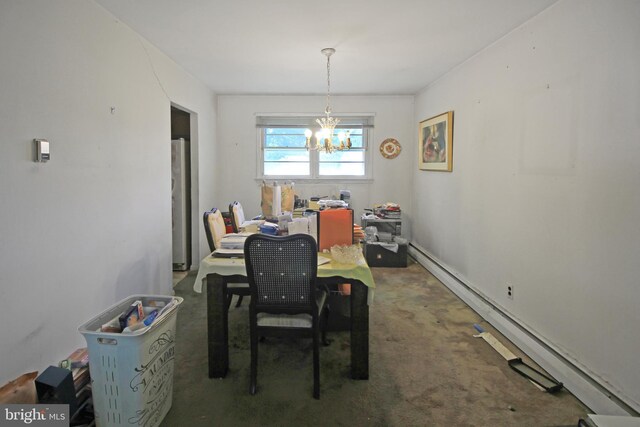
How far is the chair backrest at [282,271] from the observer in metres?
2.12

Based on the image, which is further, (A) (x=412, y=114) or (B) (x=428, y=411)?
(A) (x=412, y=114)

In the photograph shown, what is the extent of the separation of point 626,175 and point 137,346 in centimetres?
268

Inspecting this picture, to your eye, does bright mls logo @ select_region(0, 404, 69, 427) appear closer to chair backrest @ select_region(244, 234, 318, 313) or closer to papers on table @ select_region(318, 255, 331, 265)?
chair backrest @ select_region(244, 234, 318, 313)

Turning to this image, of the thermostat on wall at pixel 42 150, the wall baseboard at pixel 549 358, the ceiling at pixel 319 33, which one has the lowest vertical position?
the wall baseboard at pixel 549 358

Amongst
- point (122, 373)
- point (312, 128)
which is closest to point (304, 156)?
point (312, 128)

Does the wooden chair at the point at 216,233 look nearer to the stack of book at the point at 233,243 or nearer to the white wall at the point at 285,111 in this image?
the stack of book at the point at 233,243

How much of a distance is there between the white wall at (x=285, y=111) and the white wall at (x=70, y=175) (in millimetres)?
2351

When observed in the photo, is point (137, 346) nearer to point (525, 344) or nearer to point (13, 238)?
point (13, 238)

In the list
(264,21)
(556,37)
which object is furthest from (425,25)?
(264,21)

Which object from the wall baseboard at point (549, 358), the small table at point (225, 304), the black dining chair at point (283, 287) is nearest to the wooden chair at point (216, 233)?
the small table at point (225, 304)

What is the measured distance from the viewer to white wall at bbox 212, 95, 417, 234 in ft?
19.8

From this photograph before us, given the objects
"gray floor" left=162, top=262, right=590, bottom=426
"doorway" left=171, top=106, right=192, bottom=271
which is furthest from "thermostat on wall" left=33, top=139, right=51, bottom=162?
"doorway" left=171, top=106, right=192, bottom=271

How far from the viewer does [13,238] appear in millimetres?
1951

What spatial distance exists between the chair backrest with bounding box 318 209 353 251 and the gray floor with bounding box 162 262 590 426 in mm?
849
